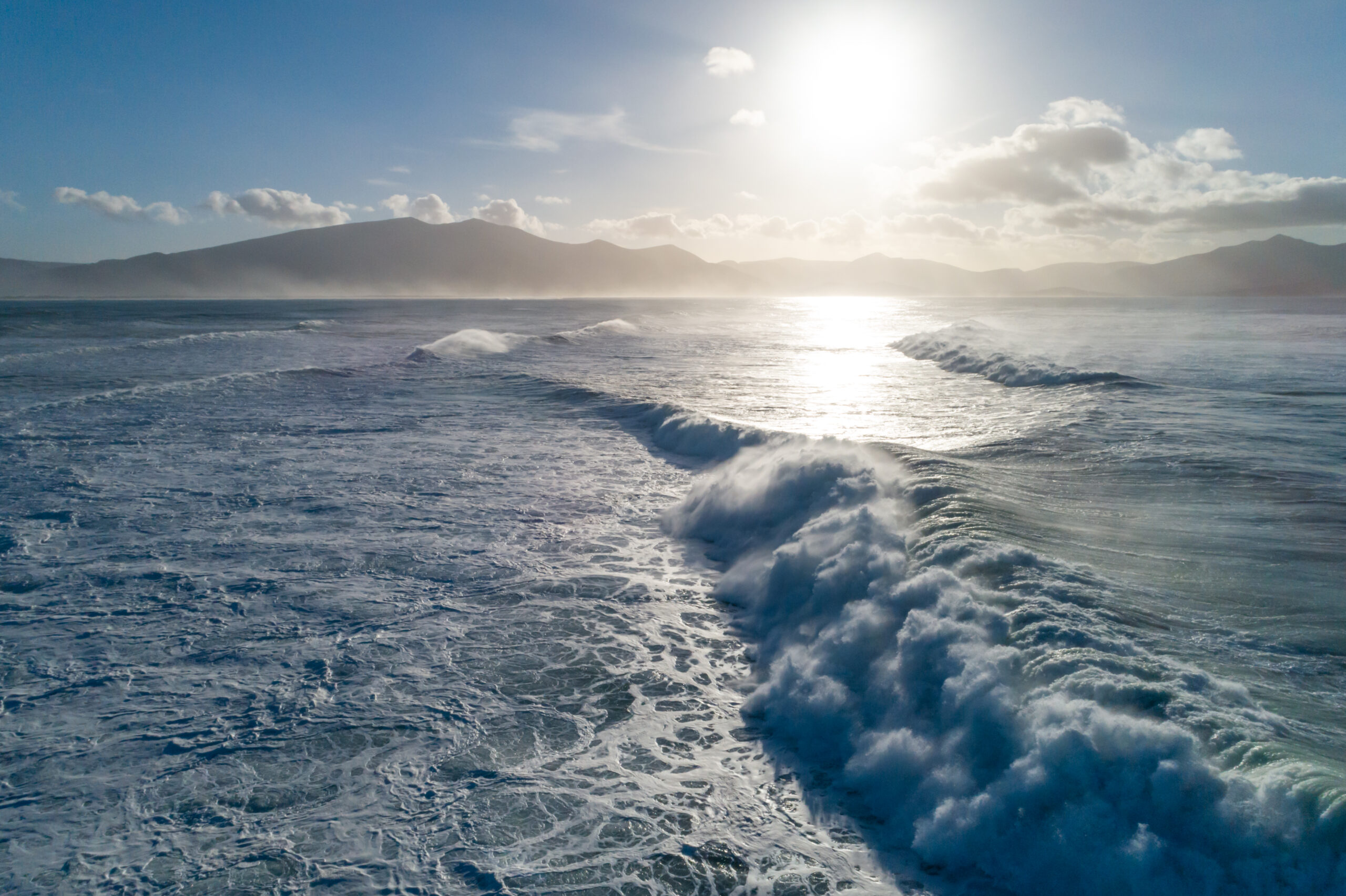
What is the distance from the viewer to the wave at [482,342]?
29.3 metres

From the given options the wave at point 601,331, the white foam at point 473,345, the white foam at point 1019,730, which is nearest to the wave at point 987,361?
the white foam at point 1019,730

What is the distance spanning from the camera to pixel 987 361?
23281 millimetres

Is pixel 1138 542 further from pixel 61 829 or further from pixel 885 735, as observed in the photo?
pixel 61 829

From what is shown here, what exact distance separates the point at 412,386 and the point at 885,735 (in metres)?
19.1

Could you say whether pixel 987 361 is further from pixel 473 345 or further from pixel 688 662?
pixel 473 345

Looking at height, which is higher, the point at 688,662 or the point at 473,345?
the point at 473,345

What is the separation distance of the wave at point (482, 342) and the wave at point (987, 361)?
56.6ft

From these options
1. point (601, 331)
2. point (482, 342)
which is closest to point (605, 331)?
point (601, 331)

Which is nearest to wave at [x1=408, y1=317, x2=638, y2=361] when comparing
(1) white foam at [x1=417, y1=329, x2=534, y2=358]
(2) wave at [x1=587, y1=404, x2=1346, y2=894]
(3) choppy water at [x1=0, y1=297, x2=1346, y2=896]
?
(1) white foam at [x1=417, y1=329, x2=534, y2=358]

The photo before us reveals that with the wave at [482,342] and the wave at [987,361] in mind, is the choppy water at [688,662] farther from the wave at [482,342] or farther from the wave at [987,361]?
the wave at [482,342]

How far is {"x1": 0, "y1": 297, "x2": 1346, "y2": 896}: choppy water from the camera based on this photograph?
3.67 meters

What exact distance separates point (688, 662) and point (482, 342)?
29.6 metres

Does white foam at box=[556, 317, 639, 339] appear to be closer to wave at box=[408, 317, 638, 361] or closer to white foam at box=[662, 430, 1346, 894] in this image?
wave at box=[408, 317, 638, 361]

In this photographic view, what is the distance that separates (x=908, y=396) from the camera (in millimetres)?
18406
